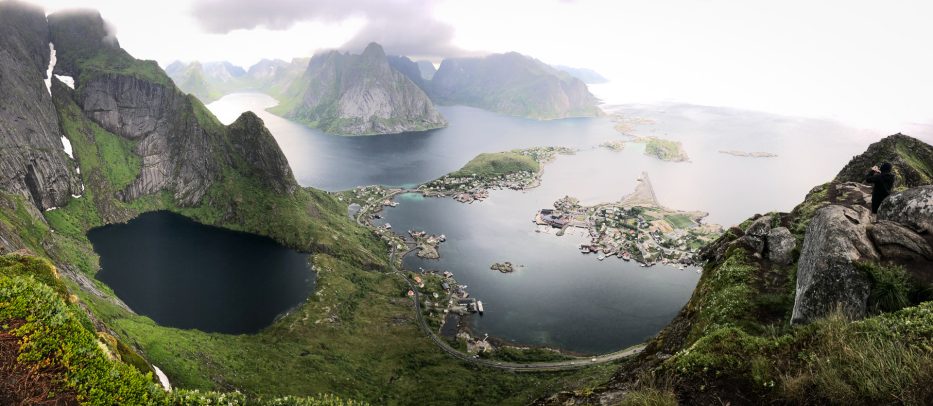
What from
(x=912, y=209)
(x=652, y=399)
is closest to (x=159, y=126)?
(x=652, y=399)

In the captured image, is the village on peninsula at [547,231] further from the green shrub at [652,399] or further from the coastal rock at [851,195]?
the green shrub at [652,399]

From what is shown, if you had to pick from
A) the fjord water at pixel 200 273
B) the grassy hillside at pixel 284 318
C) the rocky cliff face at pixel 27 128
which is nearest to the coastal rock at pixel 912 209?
the grassy hillside at pixel 284 318

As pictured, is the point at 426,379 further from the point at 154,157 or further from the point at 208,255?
the point at 154,157

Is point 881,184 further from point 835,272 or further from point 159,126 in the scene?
point 159,126

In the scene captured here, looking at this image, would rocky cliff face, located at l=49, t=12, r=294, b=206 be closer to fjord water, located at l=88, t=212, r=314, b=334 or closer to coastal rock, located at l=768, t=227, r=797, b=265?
fjord water, located at l=88, t=212, r=314, b=334

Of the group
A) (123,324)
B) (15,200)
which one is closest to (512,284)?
(123,324)

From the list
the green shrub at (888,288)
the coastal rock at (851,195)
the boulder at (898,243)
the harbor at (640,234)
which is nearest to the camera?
Answer: the green shrub at (888,288)
